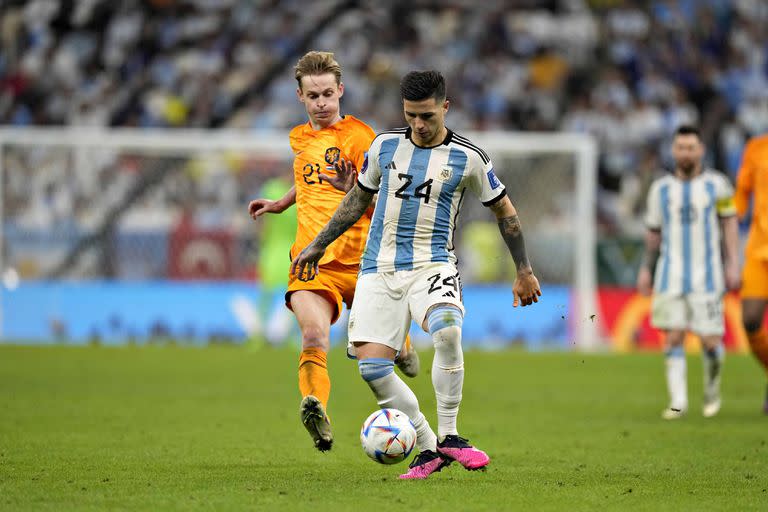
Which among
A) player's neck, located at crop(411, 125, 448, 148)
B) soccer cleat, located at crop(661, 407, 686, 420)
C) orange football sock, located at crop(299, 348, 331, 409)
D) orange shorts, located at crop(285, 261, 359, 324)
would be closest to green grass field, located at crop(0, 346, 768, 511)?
soccer cleat, located at crop(661, 407, 686, 420)

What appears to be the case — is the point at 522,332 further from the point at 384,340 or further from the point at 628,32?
the point at 384,340

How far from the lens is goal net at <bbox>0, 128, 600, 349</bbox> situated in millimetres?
18297

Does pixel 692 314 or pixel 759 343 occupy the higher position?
pixel 692 314

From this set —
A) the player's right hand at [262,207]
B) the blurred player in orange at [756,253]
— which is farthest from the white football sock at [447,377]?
the blurred player in orange at [756,253]

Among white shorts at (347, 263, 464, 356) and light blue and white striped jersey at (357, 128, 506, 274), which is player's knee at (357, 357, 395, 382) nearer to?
white shorts at (347, 263, 464, 356)

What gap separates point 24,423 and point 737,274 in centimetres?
565

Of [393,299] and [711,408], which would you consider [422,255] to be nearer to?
[393,299]

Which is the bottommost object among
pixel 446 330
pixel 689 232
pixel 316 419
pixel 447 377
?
pixel 316 419

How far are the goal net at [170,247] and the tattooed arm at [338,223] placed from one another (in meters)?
10.9

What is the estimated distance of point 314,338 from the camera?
7234 mm

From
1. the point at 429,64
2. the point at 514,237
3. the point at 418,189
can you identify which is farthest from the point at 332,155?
the point at 429,64

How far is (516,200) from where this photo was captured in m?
19.5

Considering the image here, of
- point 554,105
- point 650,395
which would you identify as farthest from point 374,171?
point 554,105

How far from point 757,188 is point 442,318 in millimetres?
5130
